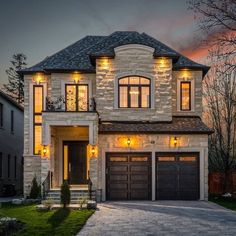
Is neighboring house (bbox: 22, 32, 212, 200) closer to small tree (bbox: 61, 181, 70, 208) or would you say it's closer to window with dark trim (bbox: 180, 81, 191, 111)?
window with dark trim (bbox: 180, 81, 191, 111)

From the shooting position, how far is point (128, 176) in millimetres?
22969

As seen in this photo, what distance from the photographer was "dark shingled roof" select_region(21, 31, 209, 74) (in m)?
23.9

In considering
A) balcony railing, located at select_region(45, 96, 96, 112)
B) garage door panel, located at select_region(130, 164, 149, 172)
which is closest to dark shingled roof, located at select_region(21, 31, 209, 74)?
balcony railing, located at select_region(45, 96, 96, 112)

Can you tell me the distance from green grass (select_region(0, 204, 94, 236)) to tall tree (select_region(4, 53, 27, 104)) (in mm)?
37694

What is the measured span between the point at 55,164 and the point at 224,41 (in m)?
12.1

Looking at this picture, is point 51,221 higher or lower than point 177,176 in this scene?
lower

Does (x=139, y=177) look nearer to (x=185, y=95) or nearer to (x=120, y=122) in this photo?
(x=120, y=122)

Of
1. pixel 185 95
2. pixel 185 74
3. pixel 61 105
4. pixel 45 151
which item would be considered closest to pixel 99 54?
pixel 61 105

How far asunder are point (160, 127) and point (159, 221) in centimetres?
928

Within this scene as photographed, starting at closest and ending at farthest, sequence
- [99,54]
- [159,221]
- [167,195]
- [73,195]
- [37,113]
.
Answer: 1. [159,221]
2. [73,195]
3. [167,195]
4. [99,54]
5. [37,113]

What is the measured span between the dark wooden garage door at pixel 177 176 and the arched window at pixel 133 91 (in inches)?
115

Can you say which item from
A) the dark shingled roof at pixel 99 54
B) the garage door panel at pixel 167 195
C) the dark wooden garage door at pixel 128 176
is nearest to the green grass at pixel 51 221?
the dark wooden garage door at pixel 128 176

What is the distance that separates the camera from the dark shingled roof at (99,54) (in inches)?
940

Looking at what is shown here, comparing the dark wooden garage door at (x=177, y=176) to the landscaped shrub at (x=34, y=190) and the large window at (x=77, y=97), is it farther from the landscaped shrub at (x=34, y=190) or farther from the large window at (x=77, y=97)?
the landscaped shrub at (x=34, y=190)
